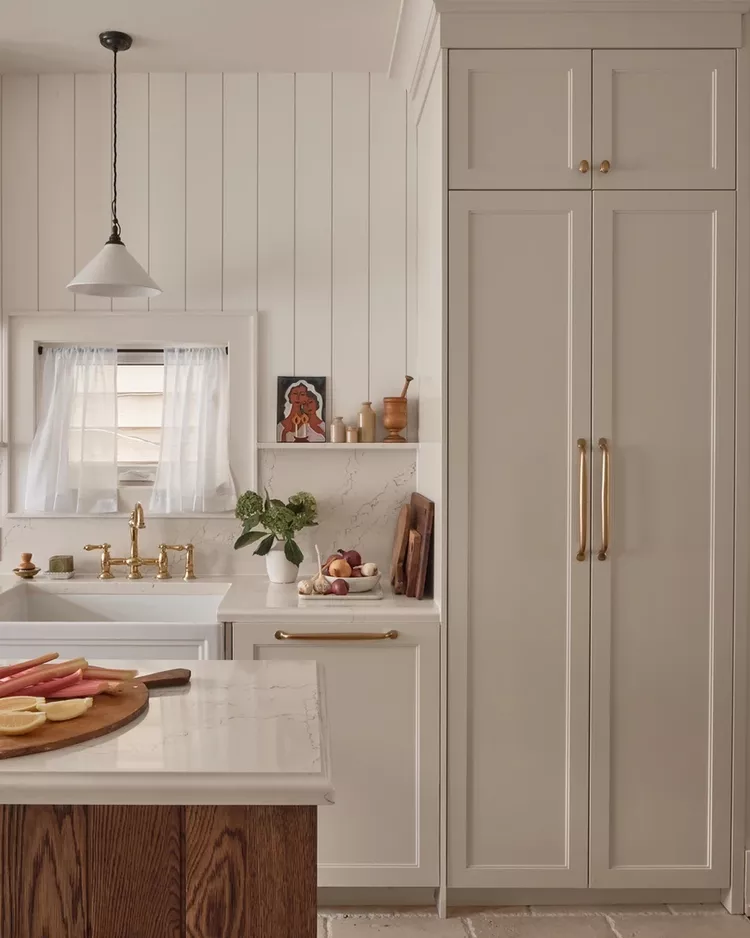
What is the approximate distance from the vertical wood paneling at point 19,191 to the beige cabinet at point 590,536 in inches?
66.2

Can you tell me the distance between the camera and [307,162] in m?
3.24

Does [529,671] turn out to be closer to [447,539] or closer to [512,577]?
[512,577]

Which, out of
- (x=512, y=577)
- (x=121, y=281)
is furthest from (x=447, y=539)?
(x=121, y=281)

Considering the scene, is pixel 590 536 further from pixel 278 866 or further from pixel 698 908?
pixel 278 866

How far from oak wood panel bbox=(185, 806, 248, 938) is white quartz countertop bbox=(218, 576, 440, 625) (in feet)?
4.50

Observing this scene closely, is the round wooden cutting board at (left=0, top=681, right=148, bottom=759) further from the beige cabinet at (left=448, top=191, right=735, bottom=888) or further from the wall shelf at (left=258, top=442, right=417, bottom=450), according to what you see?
the wall shelf at (left=258, top=442, right=417, bottom=450)

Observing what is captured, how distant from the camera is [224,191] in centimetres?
325

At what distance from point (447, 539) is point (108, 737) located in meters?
1.40

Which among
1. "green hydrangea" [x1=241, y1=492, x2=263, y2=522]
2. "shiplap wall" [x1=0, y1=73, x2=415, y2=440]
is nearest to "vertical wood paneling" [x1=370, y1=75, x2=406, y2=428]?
"shiplap wall" [x1=0, y1=73, x2=415, y2=440]

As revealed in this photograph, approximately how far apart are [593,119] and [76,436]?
6.95ft

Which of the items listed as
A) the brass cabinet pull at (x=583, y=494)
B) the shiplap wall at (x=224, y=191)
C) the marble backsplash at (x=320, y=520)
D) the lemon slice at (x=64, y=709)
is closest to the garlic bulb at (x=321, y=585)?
the marble backsplash at (x=320, y=520)

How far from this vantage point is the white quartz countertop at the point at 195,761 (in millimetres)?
1168

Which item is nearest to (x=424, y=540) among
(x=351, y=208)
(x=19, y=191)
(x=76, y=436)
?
(x=351, y=208)

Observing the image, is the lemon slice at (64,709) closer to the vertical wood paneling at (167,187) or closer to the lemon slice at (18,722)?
the lemon slice at (18,722)
